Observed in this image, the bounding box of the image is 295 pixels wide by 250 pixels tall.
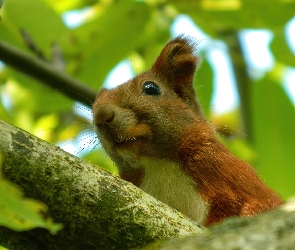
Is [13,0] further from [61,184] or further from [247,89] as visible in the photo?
[247,89]

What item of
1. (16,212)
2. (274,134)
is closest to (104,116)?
(274,134)

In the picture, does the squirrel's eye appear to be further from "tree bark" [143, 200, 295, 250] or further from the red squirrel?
"tree bark" [143, 200, 295, 250]

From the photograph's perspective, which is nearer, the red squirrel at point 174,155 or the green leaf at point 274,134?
the red squirrel at point 174,155

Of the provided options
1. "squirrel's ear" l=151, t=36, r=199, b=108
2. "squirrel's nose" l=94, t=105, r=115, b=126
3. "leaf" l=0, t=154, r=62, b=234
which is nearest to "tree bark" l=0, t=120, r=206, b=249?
"leaf" l=0, t=154, r=62, b=234

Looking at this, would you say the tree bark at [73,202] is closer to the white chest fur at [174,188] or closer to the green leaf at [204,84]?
the white chest fur at [174,188]

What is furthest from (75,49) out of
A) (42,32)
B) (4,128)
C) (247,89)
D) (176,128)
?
(4,128)

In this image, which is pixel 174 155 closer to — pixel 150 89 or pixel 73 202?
pixel 150 89

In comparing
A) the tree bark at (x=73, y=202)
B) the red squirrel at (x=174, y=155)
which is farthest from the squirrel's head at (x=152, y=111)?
the tree bark at (x=73, y=202)
